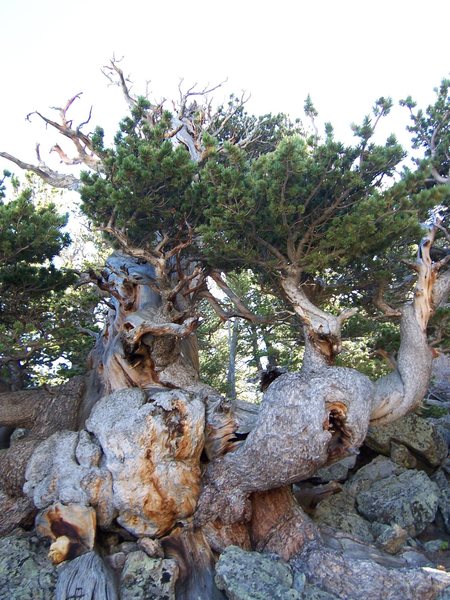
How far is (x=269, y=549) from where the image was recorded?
6.59 m

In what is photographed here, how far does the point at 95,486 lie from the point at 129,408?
1.23m

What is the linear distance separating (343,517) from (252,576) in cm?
297

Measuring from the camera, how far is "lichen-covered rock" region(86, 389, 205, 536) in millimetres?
6418

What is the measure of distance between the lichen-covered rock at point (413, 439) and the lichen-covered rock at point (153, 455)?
5.06 meters

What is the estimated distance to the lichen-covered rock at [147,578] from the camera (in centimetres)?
564

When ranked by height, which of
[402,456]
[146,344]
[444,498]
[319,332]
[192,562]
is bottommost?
[444,498]

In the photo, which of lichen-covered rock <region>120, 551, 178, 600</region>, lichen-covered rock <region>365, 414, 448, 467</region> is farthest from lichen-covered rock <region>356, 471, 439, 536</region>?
lichen-covered rock <region>120, 551, 178, 600</region>

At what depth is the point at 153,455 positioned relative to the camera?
664cm

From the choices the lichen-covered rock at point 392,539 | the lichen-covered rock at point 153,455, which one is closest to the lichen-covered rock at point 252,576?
the lichen-covered rock at point 153,455

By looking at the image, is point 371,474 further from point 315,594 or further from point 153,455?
point 153,455

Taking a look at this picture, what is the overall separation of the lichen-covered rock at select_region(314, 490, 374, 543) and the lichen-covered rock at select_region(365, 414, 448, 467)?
1.92 meters

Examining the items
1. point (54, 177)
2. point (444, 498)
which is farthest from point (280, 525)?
point (54, 177)

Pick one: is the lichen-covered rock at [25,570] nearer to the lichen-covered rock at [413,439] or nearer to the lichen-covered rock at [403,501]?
the lichen-covered rock at [403,501]

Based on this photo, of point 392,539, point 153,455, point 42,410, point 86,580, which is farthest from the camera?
point 42,410
